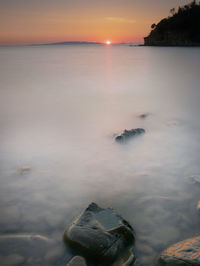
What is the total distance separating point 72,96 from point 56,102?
127 cm

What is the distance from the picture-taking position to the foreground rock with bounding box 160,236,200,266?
64.4 inches

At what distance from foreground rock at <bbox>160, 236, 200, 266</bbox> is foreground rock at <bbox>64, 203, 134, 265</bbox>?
0.35m

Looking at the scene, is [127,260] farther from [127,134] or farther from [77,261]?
[127,134]

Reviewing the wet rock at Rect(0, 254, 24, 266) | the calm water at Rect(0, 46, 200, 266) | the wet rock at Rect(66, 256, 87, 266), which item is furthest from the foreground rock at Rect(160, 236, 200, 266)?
the wet rock at Rect(0, 254, 24, 266)

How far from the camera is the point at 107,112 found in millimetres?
6938

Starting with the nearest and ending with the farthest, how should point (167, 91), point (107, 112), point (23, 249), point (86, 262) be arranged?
point (86, 262) → point (23, 249) → point (107, 112) → point (167, 91)

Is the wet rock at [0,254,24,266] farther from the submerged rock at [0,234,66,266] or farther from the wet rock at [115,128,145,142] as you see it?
the wet rock at [115,128,145,142]

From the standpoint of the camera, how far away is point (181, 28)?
3036 inches

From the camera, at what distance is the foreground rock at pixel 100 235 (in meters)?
1.86

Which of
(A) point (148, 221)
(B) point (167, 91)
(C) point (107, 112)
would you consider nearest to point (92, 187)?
(A) point (148, 221)

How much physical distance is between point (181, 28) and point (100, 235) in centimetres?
8842

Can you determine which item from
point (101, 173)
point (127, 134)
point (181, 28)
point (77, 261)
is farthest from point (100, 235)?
point (181, 28)

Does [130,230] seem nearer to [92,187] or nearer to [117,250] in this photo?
[117,250]

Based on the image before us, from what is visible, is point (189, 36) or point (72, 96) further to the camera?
point (189, 36)
